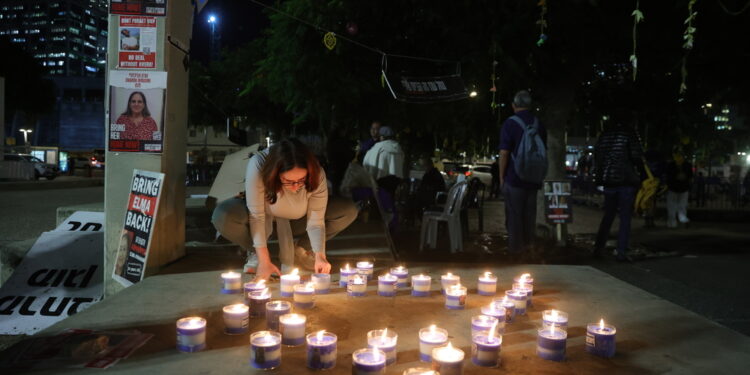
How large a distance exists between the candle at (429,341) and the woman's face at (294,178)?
1.52 meters

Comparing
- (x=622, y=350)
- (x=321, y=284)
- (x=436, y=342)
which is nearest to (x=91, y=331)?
(x=321, y=284)

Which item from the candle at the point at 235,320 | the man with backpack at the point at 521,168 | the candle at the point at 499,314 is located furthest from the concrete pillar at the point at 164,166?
the man with backpack at the point at 521,168

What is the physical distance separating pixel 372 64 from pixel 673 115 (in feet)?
19.6

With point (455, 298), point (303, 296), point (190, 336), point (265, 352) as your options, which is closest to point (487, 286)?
point (455, 298)

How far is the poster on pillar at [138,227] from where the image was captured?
4.25 metres

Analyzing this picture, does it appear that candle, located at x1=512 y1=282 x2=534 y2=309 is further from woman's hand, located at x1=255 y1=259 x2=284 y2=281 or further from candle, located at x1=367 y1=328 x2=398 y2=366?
woman's hand, located at x1=255 y1=259 x2=284 y2=281

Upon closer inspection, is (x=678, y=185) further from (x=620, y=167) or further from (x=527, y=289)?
(x=527, y=289)

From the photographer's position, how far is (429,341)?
247 cm

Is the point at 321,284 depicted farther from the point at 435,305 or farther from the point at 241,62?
the point at 241,62

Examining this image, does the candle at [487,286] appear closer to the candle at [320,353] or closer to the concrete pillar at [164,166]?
the candle at [320,353]

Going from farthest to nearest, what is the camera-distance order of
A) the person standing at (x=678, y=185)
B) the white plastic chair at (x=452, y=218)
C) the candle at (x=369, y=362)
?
the person standing at (x=678, y=185), the white plastic chair at (x=452, y=218), the candle at (x=369, y=362)

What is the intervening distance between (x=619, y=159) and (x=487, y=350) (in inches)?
196

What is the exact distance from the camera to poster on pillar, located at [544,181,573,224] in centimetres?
790

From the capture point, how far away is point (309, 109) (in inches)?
450
